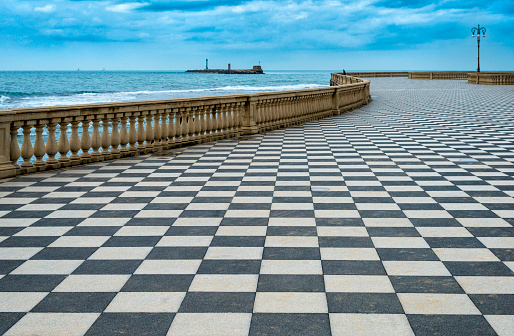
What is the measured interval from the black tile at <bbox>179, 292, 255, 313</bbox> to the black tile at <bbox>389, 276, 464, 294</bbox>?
1.04 meters

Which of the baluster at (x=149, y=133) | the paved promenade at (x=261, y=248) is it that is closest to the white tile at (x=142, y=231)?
the paved promenade at (x=261, y=248)

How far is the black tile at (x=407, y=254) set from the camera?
4.79m

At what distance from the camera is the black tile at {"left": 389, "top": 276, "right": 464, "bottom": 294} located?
13.3 ft

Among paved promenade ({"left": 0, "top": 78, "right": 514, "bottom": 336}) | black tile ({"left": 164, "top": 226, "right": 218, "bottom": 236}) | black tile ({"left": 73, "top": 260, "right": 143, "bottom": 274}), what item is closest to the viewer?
paved promenade ({"left": 0, "top": 78, "right": 514, "bottom": 336})

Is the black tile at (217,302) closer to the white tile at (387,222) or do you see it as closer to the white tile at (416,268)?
the white tile at (416,268)

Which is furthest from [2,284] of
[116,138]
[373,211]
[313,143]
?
[313,143]

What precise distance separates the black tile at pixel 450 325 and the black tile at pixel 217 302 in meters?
1.01

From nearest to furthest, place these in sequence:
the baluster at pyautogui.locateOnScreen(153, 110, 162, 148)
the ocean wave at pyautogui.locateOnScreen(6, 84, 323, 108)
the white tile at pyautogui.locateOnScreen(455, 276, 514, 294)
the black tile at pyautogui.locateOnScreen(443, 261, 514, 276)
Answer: the white tile at pyautogui.locateOnScreen(455, 276, 514, 294) < the black tile at pyautogui.locateOnScreen(443, 261, 514, 276) < the baluster at pyautogui.locateOnScreen(153, 110, 162, 148) < the ocean wave at pyautogui.locateOnScreen(6, 84, 323, 108)

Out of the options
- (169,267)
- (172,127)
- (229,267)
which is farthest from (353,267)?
(172,127)

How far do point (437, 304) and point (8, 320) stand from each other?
8.69 ft

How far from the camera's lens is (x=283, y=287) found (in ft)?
13.5

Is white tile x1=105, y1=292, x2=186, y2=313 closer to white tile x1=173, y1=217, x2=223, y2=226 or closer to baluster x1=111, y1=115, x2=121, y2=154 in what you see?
white tile x1=173, y1=217, x2=223, y2=226

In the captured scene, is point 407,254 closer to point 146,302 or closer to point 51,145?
point 146,302

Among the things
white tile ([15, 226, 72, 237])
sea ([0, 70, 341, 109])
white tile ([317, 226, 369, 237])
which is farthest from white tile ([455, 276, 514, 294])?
sea ([0, 70, 341, 109])
